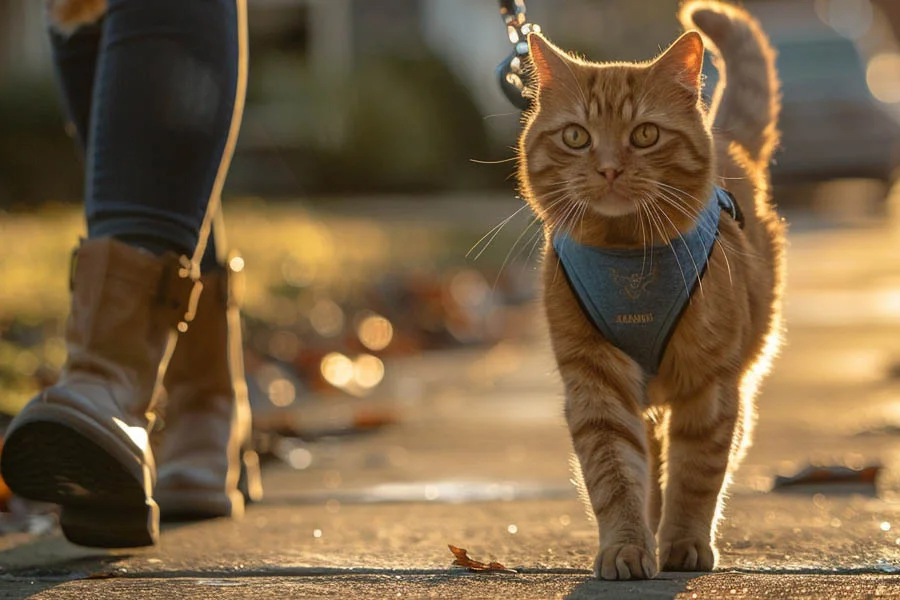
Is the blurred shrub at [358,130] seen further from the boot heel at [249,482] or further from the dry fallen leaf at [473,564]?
the dry fallen leaf at [473,564]

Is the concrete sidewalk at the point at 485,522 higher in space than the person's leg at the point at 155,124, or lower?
lower

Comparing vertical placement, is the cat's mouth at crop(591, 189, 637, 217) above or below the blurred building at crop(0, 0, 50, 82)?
below

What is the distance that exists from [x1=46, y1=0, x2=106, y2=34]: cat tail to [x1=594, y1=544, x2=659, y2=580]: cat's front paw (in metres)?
1.76

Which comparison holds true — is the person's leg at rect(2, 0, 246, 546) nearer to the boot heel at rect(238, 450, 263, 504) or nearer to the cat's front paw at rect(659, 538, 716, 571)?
the boot heel at rect(238, 450, 263, 504)

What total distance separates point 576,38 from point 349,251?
1044cm

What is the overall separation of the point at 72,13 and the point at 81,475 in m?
1.22

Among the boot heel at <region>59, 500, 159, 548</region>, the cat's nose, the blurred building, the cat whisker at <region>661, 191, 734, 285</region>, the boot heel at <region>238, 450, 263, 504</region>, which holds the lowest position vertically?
the boot heel at <region>59, 500, 159, 548</region>

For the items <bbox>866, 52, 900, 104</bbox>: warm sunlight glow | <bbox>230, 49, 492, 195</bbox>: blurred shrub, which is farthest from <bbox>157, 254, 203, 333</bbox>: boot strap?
<bbox>866, 52, 900, 104</bbox>: warm sunlight glow

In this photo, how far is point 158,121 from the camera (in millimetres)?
3307

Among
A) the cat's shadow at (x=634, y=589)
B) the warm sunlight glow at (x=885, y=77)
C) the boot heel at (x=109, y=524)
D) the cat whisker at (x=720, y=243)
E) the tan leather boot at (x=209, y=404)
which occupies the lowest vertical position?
the cat's shadow at (x=634, y=589)

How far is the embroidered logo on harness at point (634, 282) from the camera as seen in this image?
3.08 metres

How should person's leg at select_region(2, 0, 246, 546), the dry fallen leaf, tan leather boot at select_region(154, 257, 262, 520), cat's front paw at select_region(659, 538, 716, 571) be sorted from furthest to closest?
tan leather boot at select_region(154, 257, 262, 520) < person's leg at select_region(2, 0, 246, 546) < cat's front paw at select_region(659, 538, 716, 571) < the dry fallen leaf

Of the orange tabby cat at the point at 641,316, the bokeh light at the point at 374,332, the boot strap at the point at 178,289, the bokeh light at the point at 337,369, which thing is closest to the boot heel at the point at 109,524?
the boot strap at the point at 178,289

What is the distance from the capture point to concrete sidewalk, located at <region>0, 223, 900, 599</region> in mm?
2770
